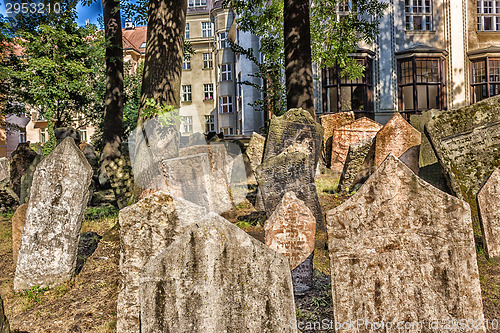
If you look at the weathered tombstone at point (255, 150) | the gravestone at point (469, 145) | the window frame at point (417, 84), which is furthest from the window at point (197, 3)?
the gravestone at point (469, 145)

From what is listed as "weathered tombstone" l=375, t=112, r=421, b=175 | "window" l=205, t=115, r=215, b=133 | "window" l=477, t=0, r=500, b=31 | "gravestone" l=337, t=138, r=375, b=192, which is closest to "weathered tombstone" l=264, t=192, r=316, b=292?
"weathered tombstone" l=375, t=112, r=421, b=175

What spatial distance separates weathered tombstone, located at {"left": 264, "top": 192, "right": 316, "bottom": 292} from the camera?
13.6 feet

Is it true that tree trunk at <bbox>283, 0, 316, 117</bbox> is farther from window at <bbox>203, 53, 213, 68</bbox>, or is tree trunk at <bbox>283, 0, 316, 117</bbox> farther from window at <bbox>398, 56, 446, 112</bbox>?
window at <bbox>203, 53, 213, 68</bbox>

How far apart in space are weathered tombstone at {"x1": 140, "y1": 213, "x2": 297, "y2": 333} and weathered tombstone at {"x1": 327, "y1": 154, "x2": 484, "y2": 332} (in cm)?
45

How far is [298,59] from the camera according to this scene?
9.59m

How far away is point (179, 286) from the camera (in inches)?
94.3

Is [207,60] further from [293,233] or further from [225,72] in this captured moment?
[293,233]

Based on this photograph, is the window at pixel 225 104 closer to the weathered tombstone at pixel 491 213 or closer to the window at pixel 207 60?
the window at pixel 207 60

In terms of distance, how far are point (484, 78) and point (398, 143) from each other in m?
17.4

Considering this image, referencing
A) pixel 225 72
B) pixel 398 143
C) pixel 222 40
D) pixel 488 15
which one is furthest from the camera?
pixel 225 72

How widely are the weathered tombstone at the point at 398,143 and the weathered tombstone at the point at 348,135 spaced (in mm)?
2341

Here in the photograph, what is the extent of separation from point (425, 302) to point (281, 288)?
95cm

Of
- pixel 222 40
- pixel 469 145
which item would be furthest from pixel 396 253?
pixel 222 40

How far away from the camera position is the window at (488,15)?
2217cm
